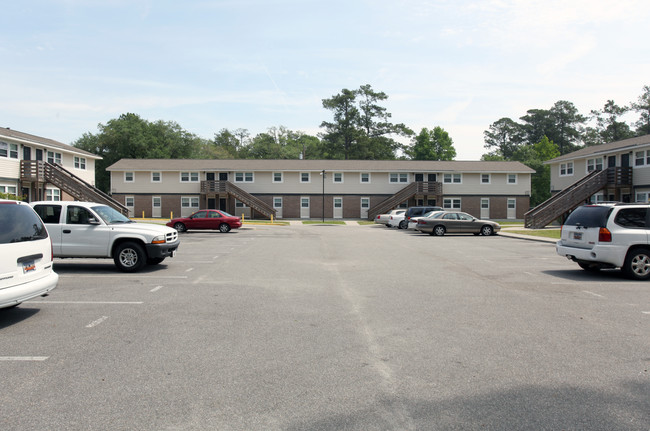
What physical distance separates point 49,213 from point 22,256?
5955mm

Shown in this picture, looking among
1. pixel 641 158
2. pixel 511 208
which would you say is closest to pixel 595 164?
pixel 641 158

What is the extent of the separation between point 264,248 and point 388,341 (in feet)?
44.0

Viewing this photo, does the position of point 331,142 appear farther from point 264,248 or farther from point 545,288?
point 545,288

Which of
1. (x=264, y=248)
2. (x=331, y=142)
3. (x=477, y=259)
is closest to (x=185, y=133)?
(x=331, y=142)

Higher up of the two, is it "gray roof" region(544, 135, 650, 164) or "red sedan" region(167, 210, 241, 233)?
"gray roof" region(544, 135, 650, 164)

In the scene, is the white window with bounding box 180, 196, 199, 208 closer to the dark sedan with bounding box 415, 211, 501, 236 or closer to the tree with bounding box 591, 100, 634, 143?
the dark sedan with bounding box 415, 211, 501, 236

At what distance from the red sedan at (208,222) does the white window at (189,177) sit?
21338 millimetres

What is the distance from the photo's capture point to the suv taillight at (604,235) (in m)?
11.0

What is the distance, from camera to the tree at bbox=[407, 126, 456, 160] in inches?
3365

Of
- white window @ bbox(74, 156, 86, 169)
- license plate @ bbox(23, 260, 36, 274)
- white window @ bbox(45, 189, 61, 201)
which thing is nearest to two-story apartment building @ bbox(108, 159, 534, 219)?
white window @ bbox(74, 156, 86, 169)

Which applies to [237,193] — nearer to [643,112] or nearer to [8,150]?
[8,150]

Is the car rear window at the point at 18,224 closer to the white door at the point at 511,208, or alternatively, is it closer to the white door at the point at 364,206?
the white door at the point at 364,206

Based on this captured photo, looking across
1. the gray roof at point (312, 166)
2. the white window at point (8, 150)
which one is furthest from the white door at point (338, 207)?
the white window at point (8, 150)

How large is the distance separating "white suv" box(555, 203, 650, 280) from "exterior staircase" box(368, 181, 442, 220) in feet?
120
